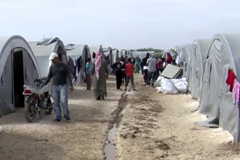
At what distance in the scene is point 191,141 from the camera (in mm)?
8023

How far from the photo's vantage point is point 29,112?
10023mm

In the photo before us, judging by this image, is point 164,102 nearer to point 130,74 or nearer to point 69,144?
point 130,74

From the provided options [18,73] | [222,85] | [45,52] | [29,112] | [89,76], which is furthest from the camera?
[89,76]

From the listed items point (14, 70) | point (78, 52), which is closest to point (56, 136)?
point (14, 70)

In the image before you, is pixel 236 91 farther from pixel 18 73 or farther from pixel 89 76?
pixel 89 76

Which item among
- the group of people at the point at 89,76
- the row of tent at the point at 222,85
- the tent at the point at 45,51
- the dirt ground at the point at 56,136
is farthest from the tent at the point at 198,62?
the tent at the point at 45,51

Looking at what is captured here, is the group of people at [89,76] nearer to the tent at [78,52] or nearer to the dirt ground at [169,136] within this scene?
the dirt ground at [169,136]

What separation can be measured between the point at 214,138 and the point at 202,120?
2007 millimetres

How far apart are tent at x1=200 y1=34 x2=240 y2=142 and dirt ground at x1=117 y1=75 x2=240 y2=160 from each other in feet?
1.04

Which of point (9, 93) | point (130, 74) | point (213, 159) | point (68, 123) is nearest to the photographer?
point (213, 159)

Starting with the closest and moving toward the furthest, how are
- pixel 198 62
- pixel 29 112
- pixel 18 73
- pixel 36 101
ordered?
pixel 29 112 → pixel 36 101 → pixel 18 73 → pixel 198 62

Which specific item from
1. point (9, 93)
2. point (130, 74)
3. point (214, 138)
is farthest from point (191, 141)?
point (130, 74)

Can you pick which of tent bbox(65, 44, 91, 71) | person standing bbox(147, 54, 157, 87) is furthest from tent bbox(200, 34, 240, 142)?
tent bbox(65, 44, 91, 71)

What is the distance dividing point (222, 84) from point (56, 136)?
3915 millimetres
